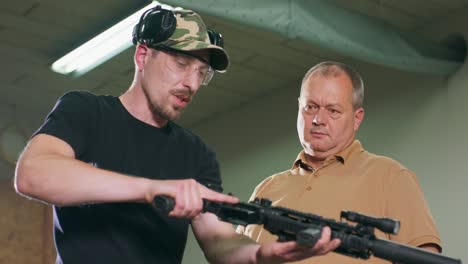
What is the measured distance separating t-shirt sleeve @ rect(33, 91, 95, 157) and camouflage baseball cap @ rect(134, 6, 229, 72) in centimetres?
26

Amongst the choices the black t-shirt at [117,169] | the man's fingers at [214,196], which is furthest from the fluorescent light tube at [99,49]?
the man's fingers at [214,196]

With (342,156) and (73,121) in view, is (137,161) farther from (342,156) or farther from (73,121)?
(342,156)

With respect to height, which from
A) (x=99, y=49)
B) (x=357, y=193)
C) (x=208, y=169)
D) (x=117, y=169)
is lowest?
(x=117, y=169)

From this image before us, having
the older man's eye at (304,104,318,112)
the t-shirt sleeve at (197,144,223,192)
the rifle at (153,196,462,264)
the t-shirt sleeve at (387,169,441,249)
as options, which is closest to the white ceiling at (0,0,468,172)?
the older man's eye at (304,104,318,112)

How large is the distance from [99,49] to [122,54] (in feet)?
0.67

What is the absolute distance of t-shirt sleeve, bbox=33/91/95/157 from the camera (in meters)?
2.09

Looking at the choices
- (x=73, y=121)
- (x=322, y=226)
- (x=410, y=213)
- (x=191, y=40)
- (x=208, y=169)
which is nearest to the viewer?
(x=322, y=226)

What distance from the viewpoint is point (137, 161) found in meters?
2.25

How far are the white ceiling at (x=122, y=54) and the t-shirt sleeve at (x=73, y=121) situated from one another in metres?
2.73

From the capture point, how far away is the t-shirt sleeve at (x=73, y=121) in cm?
209

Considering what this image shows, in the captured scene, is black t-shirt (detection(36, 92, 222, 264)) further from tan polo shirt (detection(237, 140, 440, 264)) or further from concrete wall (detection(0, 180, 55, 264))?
concrete wall (detection(0, 180, 55, 264))

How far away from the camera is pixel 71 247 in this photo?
2131mm

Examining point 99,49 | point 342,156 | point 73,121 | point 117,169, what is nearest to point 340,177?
point 342,156

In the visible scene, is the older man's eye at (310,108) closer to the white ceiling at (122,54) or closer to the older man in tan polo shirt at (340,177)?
the older man in tan polo shirt at (340,177)
